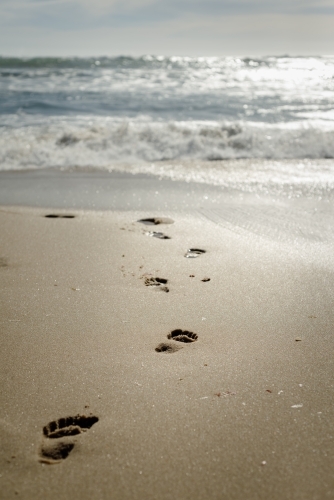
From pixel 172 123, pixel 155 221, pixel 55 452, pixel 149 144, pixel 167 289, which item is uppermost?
pixel 172 123

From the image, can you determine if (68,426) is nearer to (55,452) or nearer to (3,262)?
(55,452)

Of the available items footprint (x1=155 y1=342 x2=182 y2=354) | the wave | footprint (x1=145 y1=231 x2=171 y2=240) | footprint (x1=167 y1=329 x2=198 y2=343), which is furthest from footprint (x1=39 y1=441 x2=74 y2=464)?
the wave

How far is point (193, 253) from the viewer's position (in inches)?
134

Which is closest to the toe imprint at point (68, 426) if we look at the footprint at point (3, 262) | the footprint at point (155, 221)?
the footprint at point (3, 262)

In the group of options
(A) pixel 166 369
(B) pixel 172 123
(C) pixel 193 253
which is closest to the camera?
(A) pixel 166 369

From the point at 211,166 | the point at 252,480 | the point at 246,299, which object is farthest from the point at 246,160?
the point at 252,480

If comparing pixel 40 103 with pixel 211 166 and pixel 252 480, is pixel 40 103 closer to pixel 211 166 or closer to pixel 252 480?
pixel 211 166

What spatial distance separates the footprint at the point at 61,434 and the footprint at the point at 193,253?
5.47 ft

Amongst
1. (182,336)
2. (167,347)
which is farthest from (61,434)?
(182,336)

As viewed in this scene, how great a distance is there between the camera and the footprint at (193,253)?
11.0 feet

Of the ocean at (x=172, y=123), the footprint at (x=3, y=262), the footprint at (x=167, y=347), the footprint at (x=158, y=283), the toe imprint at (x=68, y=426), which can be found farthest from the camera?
the ocean at (x=172, y=123)

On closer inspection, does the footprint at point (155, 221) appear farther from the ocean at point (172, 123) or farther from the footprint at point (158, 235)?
the ocean at point (172, 123)

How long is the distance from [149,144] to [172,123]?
800 millimetres

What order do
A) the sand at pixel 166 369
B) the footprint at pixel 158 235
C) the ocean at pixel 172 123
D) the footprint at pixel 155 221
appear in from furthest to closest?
the ocean at pixel 172 123
the footprint at pixel 155 221
the footprint at pixel 158 235
the sand at pixel 166 369
